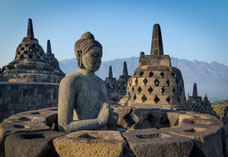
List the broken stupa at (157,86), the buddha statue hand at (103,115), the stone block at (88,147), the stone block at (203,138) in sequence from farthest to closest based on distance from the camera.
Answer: the broken stupa at (157,86) → the buddha statue hand at (103,115) → the stone block at (203,138) → the stone block at (88,147)

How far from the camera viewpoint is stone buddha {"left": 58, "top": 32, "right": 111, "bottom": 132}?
7.98 ft

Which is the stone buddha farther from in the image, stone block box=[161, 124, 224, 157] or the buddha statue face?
stone block box=[161, 124, 224, 157]

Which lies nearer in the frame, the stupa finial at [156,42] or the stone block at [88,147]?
the stone block at [88,147]

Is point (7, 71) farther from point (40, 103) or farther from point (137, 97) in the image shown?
point (137, 97)

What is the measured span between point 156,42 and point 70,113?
515 centimetres

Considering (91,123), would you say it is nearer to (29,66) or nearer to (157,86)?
(157,86)

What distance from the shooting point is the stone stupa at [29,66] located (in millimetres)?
8711

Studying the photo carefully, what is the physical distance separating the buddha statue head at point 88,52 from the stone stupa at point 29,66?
679cm

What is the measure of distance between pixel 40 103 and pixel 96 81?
5603mm

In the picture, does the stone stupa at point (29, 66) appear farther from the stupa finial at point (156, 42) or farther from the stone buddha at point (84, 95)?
the stone buddha at point (84, 95)

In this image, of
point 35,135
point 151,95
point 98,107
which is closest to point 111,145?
point 35,135

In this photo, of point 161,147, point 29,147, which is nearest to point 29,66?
point 29,147

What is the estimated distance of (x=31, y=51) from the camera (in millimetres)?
9617

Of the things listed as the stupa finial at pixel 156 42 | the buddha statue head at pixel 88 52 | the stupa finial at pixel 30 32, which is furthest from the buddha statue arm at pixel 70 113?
the stupa finial at pixel 30 32
